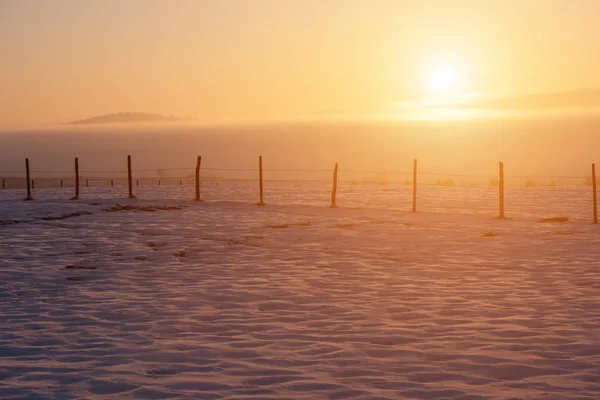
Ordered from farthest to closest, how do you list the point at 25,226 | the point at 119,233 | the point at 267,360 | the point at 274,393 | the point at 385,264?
the point at 25,226 < the point at 119,233 < the point at 385,264 < the point at 267,360 < the point at 274,393

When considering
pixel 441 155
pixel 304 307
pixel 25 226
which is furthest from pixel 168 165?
pixel 304 307

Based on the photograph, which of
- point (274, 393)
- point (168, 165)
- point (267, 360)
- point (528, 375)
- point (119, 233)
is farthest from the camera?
point (168, 165)

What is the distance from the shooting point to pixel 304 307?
350 inches

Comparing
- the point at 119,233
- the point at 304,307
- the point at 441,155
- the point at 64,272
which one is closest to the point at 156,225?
the point at 119,233

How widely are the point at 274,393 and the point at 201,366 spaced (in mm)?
997

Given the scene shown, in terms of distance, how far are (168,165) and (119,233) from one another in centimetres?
12897

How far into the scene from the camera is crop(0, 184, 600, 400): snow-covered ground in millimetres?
6164

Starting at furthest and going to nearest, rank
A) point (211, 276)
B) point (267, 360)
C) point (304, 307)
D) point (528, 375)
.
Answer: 1. point (211, 276)
2. point (304, 307)
3. point (267, 360)
4. point (528, 375)

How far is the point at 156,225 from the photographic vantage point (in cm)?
1741

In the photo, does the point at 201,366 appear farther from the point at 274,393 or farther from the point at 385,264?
the point at 385,264

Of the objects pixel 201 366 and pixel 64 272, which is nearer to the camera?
pixel 201 366

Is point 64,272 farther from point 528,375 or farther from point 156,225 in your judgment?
point 528,375

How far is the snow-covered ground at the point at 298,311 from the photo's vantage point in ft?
20.2

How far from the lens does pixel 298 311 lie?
28.5 feet
